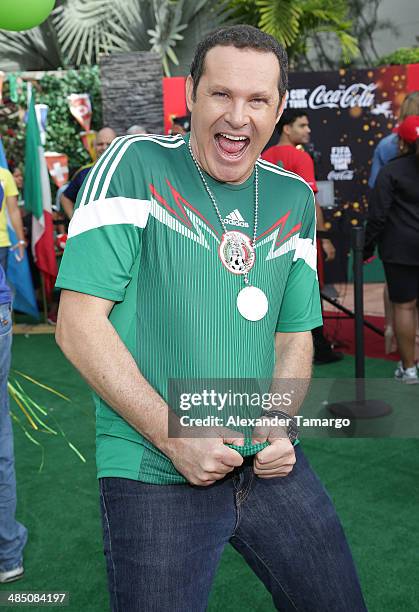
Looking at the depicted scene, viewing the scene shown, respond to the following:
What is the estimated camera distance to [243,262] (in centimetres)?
153

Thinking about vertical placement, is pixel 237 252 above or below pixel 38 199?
above

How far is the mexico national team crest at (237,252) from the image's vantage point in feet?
4.96

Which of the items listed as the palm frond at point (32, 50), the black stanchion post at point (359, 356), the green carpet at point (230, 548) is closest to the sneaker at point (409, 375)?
the black stanchion post at point (359, 356)

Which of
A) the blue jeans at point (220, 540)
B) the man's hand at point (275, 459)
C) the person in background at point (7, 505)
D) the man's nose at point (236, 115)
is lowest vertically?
the person in background at point (7, 505)

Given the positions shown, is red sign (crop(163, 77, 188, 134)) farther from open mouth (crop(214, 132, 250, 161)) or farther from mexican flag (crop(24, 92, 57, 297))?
open mouth (crop(214, 132, 250, 161))

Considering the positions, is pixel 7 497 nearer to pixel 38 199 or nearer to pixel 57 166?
pixel 38 199

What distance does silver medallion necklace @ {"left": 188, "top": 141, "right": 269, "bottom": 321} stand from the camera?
1.51 metres

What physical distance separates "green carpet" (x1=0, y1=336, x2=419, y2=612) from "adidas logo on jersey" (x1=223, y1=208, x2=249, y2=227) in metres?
1.68

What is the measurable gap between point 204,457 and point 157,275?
0.36 m

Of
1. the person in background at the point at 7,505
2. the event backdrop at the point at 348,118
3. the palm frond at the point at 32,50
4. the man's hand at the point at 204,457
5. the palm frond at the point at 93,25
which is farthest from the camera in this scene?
the palm frond at the point at 32,50

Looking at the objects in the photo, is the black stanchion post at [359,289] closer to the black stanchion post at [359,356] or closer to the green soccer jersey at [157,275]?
the black stanchion post at [359,356]

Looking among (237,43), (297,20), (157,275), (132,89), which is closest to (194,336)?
(157,275)

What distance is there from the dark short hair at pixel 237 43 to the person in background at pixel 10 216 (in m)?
3.14

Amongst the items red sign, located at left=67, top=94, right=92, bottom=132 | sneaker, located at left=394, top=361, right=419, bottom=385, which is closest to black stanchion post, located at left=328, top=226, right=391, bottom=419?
sneaker, located at left=394, top=361, right=419, bottom=385
